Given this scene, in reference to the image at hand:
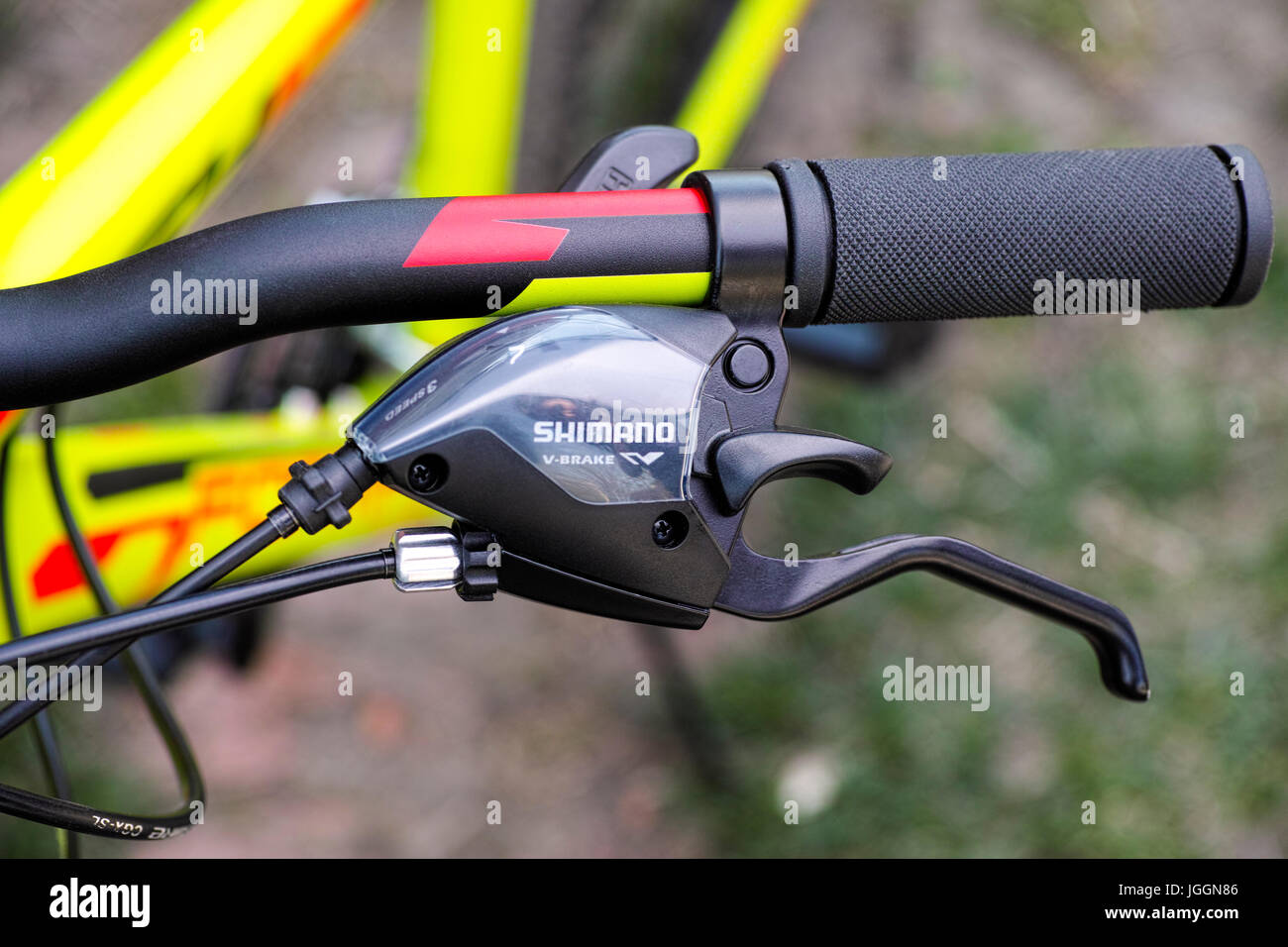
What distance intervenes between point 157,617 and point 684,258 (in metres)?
0.36

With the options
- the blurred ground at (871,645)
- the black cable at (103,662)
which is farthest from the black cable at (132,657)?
the blurred ground at (871,645)

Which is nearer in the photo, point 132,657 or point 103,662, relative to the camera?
point 103,662

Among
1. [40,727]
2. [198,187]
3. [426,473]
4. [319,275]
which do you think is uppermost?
[198,187]

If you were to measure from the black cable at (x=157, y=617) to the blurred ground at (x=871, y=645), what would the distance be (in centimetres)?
117

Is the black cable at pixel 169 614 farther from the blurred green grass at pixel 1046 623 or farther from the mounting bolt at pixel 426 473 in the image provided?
the blurred green grass at pixel 1046 623

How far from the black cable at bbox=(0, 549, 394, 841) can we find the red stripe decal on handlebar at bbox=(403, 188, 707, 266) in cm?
18

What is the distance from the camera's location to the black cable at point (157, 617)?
58 centimetres

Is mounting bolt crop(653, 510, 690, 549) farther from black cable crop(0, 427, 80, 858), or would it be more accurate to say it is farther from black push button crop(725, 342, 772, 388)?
black cable crop(0, 427, 80, 858)

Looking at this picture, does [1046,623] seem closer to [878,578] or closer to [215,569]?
[878,578]

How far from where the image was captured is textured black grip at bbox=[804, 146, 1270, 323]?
669mm

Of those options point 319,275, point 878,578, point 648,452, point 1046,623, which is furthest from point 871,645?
point 319,275

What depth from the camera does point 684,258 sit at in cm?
64

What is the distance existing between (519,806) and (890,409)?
3.34 feet

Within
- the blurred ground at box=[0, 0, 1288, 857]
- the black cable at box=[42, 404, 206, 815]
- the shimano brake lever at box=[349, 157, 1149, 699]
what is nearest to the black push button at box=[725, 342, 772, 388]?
the shimano brake lever at box=[349, 157, 1149, 699]
